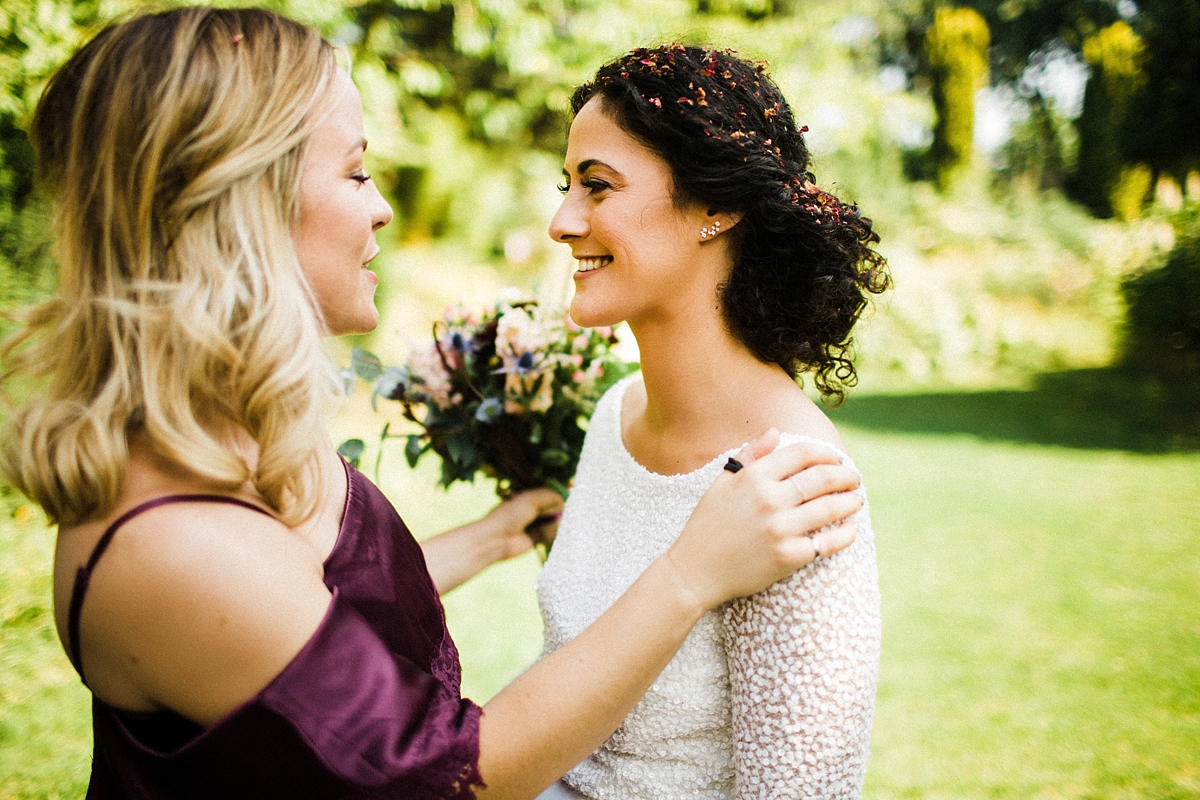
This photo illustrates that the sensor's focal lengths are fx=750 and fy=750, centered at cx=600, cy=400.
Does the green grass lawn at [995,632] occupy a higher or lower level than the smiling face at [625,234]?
lower

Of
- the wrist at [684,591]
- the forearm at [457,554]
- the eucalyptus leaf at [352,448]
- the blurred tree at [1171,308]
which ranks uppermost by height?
the wrist at [684,591]

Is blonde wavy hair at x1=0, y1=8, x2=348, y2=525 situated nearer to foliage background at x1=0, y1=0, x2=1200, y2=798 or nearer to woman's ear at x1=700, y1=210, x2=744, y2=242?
foliage background at x1=0, y1=0, x2=1200, y2=798

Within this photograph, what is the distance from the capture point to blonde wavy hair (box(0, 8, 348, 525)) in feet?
3.70

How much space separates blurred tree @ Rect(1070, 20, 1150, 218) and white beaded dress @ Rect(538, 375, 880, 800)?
14104mm

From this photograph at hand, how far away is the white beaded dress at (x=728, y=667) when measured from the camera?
1.45 meters

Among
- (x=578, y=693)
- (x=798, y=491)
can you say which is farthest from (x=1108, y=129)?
(x=578, y=693)

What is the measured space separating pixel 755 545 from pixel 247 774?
868 millimetres

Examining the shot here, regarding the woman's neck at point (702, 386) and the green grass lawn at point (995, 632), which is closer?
the woman's neck at point (702, 386)

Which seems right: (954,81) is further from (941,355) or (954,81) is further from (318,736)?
(318,736)

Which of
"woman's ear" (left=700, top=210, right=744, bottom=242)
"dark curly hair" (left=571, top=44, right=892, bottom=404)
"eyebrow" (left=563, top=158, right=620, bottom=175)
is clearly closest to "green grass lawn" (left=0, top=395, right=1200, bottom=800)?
"dark curly hair" (left=571, top=44, right=892, bottom=404)

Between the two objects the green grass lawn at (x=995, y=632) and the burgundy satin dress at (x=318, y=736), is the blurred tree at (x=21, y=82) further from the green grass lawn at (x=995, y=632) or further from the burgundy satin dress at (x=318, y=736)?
the burgundy satin dress at (x=318, y=736)

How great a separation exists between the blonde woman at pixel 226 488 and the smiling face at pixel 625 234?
635 mm

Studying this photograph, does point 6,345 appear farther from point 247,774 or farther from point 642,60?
point 642,60

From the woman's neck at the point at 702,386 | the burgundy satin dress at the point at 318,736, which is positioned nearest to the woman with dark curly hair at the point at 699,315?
the woman's neck at the point at 702,386
